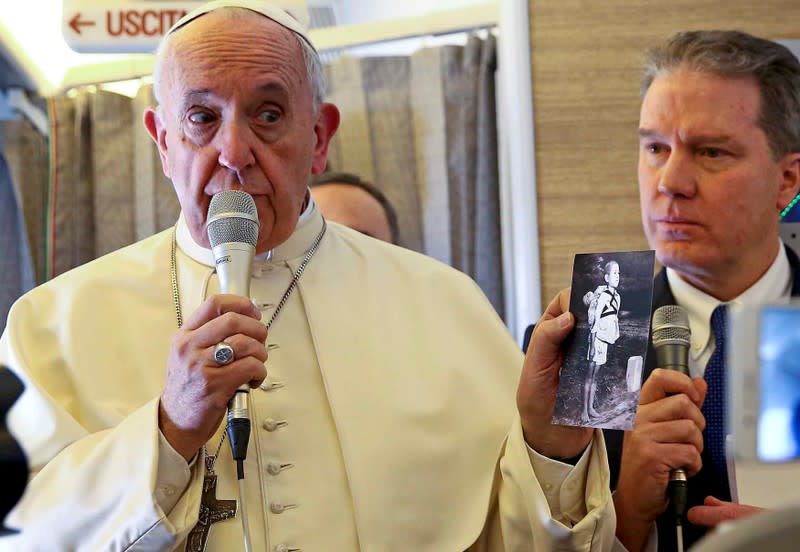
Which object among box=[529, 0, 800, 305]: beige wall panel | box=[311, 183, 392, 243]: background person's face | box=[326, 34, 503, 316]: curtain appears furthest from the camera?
box=[326, 34, 503, 316]: curtain

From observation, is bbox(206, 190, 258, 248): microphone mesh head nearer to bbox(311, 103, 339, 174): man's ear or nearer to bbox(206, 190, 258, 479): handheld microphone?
bbox(206, 190, 258, 479): handheld microphone

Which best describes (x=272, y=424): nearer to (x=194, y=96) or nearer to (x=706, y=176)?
(x=194, y=96)

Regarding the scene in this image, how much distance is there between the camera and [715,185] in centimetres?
217

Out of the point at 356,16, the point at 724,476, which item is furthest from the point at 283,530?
the point at 356,16

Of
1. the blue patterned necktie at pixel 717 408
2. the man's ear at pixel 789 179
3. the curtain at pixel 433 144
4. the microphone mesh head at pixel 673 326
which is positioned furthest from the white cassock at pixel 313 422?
the curtain at pixel 433 144

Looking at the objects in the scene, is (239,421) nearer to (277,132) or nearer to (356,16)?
(277,132)

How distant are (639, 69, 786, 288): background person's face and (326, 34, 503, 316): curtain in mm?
1024

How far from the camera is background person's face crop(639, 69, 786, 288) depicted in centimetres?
214

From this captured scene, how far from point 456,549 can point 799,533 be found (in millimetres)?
1175

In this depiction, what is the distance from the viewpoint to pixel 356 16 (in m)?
6.66

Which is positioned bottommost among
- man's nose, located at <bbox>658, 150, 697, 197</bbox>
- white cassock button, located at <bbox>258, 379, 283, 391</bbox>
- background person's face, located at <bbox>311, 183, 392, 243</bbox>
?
white cassock button, located at <bbox>258, 379, 283, 391</bbox>

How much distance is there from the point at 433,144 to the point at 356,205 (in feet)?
1.14

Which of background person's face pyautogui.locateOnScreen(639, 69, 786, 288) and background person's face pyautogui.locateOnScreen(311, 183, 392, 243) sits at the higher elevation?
background person's face pyautogui.locateOnScreen(639, 69, 786, 288)

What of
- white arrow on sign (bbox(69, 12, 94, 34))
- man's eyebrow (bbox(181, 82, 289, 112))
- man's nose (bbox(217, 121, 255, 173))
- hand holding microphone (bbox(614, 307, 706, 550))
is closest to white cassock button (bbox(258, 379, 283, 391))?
man's nose (bbox(217, 121, 255, 173))
